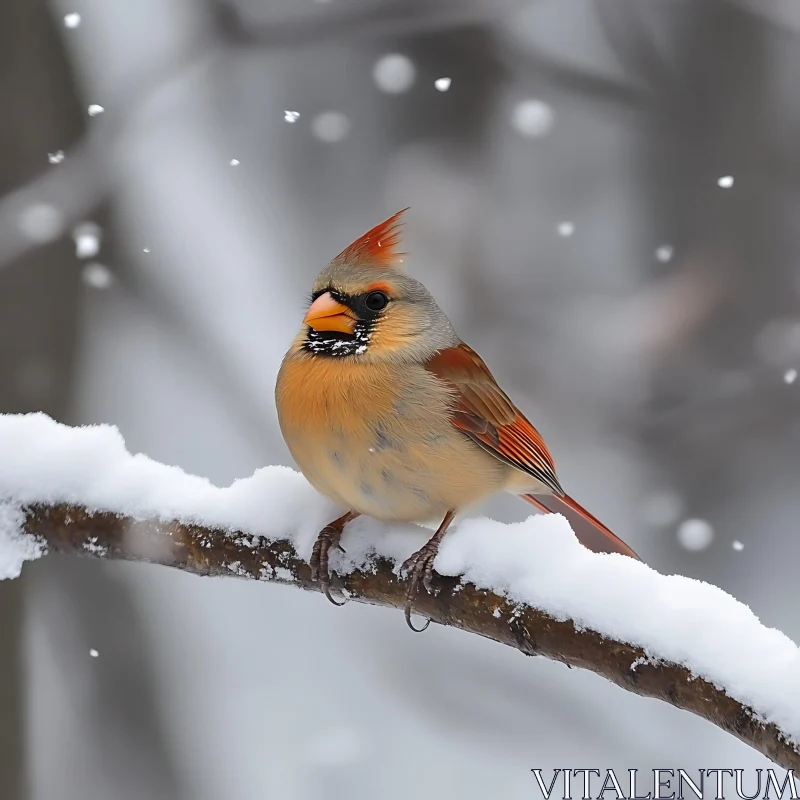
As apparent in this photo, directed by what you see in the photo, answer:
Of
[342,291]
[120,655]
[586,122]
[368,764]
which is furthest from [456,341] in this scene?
[586,122]

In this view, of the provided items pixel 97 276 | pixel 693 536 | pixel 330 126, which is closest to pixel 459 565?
pixel 97 276

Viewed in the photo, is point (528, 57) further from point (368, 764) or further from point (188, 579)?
point (368, 764)

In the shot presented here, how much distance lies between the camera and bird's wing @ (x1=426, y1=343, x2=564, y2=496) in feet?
8.09

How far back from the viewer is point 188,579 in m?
4.89

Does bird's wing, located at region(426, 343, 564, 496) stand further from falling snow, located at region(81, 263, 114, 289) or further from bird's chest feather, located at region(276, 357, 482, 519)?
falling snow, located at region(81, 263, 114, 289)

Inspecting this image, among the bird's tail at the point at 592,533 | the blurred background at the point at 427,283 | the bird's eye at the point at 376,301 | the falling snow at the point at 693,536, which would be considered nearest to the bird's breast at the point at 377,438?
the bird's eye at the point at 376,301

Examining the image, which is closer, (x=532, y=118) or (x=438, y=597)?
(x=438, y=597)

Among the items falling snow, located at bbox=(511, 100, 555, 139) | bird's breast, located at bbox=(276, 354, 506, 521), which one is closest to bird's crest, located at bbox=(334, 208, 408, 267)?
bird's breast, located at bbox=(276, 354, 506, 521)

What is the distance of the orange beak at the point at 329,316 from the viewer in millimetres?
2408

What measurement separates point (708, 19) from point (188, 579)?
13.9ft

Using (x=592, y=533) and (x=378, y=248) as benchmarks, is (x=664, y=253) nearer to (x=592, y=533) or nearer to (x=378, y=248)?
(x=592, y=533)

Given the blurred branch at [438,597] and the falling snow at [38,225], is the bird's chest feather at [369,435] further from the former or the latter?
the falling snow at [38,225]

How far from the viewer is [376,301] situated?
2.46 metres

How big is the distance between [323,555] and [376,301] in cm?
67
